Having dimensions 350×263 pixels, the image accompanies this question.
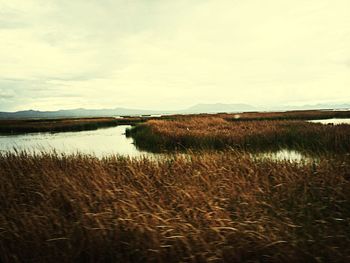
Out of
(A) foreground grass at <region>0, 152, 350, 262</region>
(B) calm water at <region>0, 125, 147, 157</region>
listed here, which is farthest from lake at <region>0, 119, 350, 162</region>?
(A) foreground grass at <region>0, 152, 350, 262</region>

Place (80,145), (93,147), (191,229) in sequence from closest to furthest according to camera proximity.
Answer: (191,229) < (93,147) < (80,145)

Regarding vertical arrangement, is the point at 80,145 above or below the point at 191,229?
below

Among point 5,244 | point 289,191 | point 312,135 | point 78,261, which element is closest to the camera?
point 78,261

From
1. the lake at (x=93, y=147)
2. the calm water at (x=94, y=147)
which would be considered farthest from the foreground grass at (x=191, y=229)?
the calm water at (x=94, y=147)

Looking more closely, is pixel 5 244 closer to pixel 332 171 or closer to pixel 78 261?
pixel 78 261

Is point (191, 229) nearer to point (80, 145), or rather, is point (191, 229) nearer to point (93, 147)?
point (93, 147)

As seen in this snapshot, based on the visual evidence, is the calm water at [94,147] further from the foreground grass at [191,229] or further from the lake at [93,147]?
the foreground grass at [191,229]

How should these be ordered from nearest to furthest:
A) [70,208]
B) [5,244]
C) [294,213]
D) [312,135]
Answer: [5,244]
[294,213]
[70,208]
[312,135]

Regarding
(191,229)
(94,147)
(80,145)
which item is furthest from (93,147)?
(191,229)

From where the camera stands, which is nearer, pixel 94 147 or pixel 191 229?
pixel 191 229

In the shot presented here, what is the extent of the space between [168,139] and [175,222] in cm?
1840

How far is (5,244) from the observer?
4.39 meters

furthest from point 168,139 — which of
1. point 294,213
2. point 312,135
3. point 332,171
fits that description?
point 294,213

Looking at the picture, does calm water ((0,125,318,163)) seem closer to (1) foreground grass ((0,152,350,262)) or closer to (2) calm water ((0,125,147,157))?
(2) calm water ((0,125,147,157))
